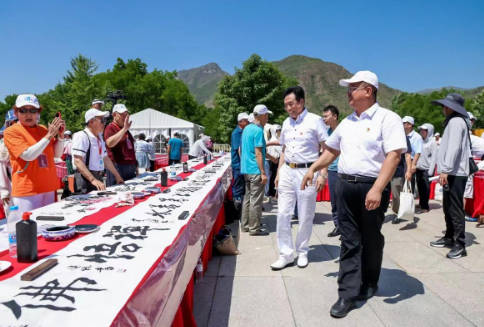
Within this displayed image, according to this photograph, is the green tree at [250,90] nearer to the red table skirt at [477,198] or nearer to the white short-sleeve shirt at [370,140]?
the red table skirt at [477,198]

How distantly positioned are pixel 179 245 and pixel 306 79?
191 m

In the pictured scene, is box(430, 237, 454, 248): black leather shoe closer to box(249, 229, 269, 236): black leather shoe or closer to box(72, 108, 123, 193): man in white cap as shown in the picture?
box(249, 229, 269, 236): black leather shoe

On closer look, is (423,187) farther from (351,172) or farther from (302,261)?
(351,172)

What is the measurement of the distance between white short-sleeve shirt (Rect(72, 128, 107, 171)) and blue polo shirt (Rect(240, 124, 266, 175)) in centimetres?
189

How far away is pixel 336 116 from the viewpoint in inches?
196

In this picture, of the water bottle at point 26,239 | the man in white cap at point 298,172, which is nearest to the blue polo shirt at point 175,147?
the man in white cap at point 298,172

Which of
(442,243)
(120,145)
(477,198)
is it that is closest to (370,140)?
(442,243)

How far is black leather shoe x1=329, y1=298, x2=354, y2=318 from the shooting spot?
96.0 inches

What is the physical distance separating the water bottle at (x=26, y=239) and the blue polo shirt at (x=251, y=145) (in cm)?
322

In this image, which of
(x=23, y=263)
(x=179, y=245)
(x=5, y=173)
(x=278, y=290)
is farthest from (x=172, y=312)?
(x=5, y=173)

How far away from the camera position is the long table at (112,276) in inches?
43.1

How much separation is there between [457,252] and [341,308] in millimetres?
2155

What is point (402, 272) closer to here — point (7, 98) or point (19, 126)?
point (19, 126)

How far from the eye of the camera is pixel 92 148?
370 cm
